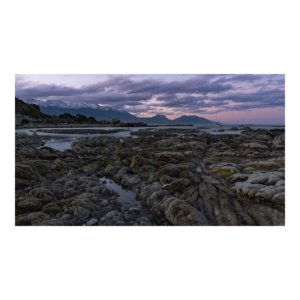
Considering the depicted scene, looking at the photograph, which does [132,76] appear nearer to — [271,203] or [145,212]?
[145,212]

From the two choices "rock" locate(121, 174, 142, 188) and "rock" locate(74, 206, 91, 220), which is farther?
"rock" locate(121, 174, 142, 188)

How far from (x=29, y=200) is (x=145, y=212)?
11.8 feet

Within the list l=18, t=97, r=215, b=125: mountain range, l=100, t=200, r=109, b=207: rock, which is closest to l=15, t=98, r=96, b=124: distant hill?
l=18, t=97, r=215, b=125: mountain range

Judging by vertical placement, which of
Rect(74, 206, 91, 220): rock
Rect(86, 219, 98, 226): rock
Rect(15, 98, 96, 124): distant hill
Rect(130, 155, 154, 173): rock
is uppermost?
Rect(15, 98, 96, 124): distant hill

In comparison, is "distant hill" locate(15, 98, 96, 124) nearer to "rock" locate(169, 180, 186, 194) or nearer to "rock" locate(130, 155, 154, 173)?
"rock" locate(130, 155, 154, 173)

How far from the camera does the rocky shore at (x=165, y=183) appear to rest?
439 centimetres

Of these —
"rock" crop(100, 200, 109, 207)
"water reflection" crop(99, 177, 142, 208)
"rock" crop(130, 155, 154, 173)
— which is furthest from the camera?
"rock" crop(130, 155, 154, 173)

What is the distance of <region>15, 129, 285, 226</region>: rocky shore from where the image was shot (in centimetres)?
439

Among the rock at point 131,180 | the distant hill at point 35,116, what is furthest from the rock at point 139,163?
the distant hill at point 35,116

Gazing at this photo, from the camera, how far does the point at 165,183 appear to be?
6.26 metres

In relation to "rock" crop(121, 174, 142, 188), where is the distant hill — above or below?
above

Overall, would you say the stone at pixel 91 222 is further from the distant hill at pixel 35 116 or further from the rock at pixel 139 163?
the distant hill at pixel 35 116

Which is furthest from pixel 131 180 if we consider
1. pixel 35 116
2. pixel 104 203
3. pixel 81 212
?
pixel 35 116

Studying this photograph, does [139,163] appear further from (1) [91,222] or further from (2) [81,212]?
(1) [91,222]
